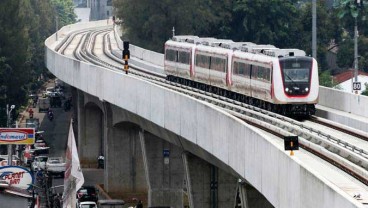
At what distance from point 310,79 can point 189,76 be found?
2177cm

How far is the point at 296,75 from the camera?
57.9 m

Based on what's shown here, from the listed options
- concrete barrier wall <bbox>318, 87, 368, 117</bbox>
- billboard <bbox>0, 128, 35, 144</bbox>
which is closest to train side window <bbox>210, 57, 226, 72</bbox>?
concrete barrier wall <bbox>318, 87, 368, 117</bbox>

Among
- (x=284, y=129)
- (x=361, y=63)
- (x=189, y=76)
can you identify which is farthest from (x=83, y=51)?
(x=284, y=129)

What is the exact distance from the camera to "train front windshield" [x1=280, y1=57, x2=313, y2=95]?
5725 cm

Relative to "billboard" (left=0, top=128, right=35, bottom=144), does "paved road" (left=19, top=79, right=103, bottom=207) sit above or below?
below

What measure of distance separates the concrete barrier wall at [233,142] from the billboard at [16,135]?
5208 millimetres

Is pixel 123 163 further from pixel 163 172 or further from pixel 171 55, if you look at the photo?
pixel 163 172

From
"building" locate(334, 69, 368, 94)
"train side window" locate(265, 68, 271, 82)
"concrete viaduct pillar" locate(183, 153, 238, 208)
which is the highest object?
"train side window" locate(265, 68, 271, 82)

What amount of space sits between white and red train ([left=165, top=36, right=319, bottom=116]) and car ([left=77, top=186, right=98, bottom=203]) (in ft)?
32.8

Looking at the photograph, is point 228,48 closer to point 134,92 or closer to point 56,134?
point 134,92

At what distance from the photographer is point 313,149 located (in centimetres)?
4028

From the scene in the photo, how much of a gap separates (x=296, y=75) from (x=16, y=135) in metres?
18.3

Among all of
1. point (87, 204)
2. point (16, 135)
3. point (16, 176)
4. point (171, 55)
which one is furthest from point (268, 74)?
point (171, 55)

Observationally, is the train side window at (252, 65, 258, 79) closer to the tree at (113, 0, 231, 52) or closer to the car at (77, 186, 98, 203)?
the car at (77, 186, 98, 203)
